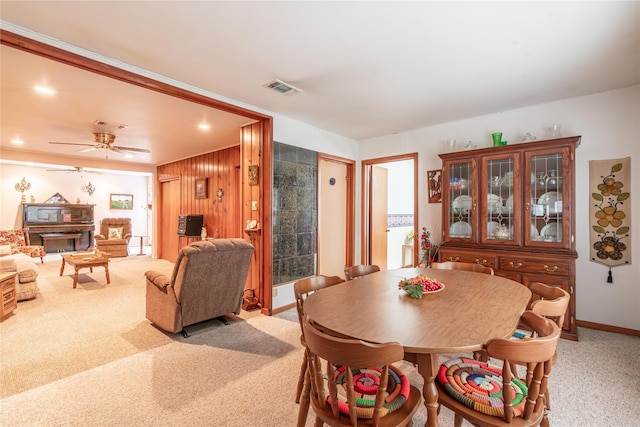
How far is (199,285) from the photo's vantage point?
2971mm

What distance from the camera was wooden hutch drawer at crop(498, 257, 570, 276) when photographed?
298 cm

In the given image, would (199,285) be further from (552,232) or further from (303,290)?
(552,232)

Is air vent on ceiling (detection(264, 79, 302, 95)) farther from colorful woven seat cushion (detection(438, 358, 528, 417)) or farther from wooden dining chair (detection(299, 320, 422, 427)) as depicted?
colorful woven seat cushion (detection(438, 358, 528, 417))

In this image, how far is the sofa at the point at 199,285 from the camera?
2.87m

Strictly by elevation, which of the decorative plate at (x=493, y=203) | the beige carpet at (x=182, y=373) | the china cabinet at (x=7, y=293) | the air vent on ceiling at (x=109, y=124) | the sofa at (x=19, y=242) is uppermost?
the air vent on ceiling at (x=109, y=124)

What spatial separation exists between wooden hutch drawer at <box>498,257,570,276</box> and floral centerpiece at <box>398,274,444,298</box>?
169 cm

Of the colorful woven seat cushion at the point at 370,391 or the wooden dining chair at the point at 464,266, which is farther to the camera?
the wooden dining chair at the point at 464,266

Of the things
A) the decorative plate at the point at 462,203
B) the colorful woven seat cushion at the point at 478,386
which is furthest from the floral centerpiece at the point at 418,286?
the decorative plate at the point at 462,203

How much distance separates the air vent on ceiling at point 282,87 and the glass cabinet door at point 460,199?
6.97ft

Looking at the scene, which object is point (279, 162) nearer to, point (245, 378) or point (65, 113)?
point (245, 378)

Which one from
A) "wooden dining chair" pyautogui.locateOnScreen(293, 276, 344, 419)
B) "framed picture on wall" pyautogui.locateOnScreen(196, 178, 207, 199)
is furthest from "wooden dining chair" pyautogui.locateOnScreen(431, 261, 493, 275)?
"framed picture on wall" pyautogui.locateOnScreen(196, 178, 207, 199)

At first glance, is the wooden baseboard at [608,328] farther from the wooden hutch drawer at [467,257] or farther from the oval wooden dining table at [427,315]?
the oval wooden dining table at [427,315]

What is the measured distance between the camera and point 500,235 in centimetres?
343

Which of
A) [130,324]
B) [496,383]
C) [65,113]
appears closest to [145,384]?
[130,324]
